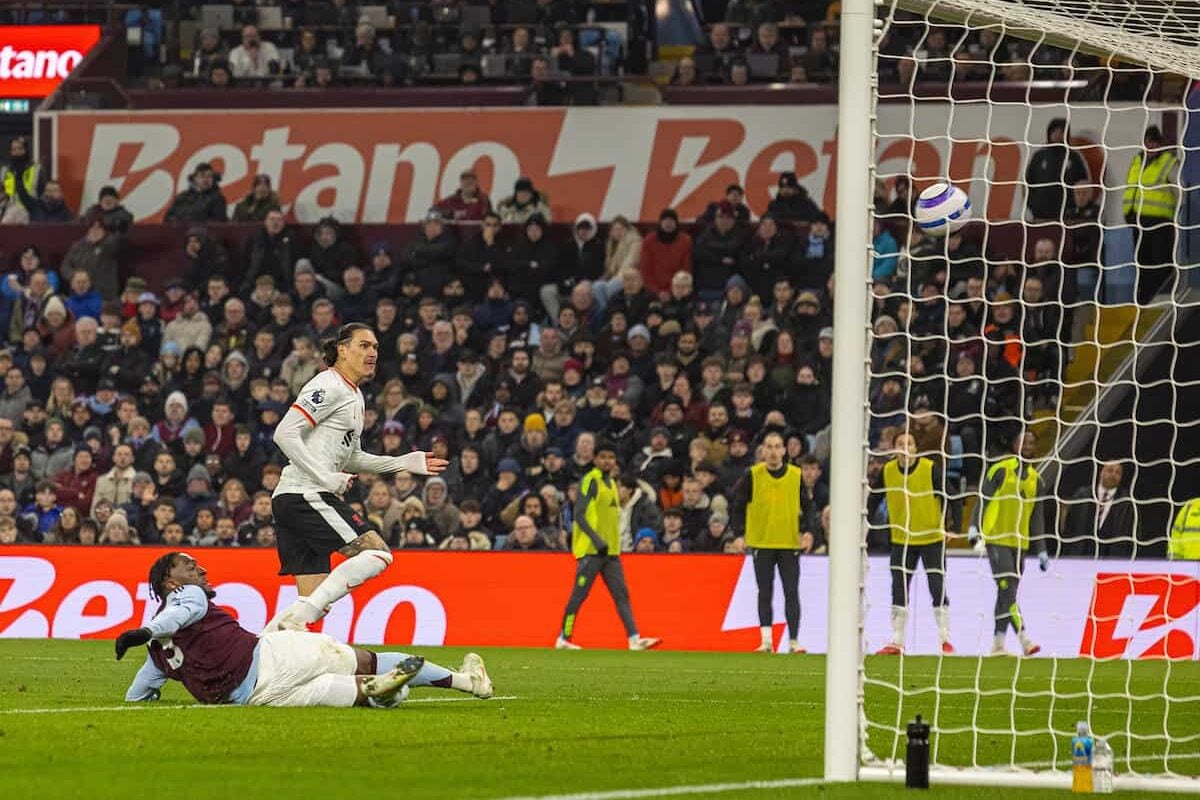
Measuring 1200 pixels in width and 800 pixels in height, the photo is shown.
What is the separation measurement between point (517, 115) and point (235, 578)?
7.85 meters

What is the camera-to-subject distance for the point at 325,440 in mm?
10602

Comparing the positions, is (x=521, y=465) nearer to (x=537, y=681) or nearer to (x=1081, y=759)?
(x=537, y=681)

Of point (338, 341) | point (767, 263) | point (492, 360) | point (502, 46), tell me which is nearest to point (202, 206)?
point (502, 46)

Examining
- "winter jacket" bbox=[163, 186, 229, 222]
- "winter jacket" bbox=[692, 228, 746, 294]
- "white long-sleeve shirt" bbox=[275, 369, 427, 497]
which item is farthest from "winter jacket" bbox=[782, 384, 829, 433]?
"white long-sleeve shirt" bbox=[275, 369, 427, 497]

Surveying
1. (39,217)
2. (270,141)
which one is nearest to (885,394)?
(270,141)

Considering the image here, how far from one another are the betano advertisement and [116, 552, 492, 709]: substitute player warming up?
8547mm

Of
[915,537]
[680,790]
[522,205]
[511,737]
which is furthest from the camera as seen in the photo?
[522,205]

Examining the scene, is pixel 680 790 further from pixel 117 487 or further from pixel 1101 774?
pixel 117 487

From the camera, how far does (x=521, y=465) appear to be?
66.0 ft

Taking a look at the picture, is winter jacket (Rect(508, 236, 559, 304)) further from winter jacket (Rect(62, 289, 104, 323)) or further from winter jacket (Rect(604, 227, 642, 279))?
winter jacket (Rect(62, 289, 104, 323))

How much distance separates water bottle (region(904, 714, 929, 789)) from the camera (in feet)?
22.9

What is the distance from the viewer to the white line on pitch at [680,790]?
20.9ft

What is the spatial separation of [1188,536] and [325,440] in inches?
330

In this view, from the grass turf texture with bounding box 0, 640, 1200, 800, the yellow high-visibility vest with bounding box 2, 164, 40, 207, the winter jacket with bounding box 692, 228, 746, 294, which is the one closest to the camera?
the grass turf texture with bounding box 0, 640, 1200, 800
